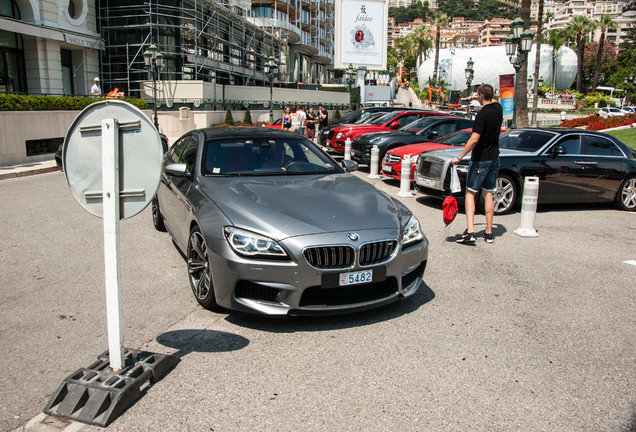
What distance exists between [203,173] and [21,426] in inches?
119

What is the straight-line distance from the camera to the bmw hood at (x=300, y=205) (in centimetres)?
427

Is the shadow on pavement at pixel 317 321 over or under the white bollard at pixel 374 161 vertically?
under

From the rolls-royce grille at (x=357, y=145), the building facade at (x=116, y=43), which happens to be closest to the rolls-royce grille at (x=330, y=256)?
the rolls-royce grille at (x=357, y=145)

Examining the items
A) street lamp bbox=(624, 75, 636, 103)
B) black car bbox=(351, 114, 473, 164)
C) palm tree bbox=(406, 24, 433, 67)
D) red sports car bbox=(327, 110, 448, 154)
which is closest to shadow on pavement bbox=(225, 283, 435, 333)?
black car bbox=(351, 114, 473, 164)

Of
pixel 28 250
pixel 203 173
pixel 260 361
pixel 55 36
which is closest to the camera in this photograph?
pixel 260 361

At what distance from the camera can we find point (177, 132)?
28547mm

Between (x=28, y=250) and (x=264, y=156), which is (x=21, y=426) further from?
(x=28, y=250)

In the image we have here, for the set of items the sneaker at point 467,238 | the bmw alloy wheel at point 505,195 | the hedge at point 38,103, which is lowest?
the sneaker at point 467,238

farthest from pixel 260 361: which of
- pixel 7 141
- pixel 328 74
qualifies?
pixel 328 74

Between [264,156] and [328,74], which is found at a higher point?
[328,74]

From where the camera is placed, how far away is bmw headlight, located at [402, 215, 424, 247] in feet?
15.1

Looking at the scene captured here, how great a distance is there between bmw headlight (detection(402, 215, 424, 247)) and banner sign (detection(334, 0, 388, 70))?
48.9 metres

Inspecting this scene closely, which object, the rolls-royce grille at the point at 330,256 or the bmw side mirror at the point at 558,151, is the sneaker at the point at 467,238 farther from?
the rolls-royce grille at the point at 330,256

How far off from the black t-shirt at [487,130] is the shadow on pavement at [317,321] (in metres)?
3.15
